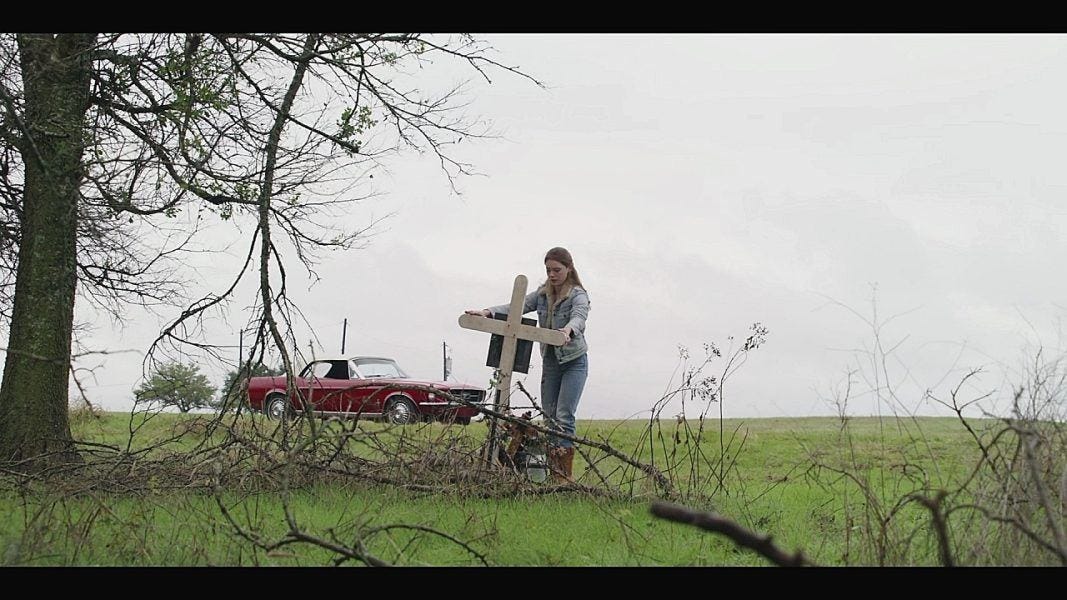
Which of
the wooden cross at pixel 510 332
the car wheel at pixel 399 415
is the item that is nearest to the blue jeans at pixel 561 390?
the wooden cross at pixel 510 332

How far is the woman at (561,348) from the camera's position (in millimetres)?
8609

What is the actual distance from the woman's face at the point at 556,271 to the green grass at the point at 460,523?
1.60m

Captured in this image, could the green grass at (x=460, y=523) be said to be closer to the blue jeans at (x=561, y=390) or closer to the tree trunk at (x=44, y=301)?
the blue jeans at (x=561, y=390)

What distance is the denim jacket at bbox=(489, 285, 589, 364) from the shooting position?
876 centimetres

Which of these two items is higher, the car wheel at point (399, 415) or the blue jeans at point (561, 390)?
the blue jeans at point (561, 390)

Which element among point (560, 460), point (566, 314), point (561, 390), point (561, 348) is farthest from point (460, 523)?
point (566, 314)

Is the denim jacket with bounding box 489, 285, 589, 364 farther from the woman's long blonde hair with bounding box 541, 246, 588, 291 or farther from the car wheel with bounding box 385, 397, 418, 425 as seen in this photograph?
the car wheel with bounding box 385, 397, 418, 425

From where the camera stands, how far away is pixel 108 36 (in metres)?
9.50

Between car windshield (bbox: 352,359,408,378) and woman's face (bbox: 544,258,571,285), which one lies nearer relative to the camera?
woman's face (bbox: 544,258,571,285)

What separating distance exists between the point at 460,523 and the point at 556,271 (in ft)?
9.02

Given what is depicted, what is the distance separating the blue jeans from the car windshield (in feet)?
29.3

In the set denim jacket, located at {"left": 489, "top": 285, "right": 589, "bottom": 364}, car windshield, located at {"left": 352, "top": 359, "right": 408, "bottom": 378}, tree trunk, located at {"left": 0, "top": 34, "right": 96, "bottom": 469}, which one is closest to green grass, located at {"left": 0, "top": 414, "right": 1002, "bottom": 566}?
denim jacket, located at {"left": 489, "top": 285, "right": 589, "bottom": 364}
